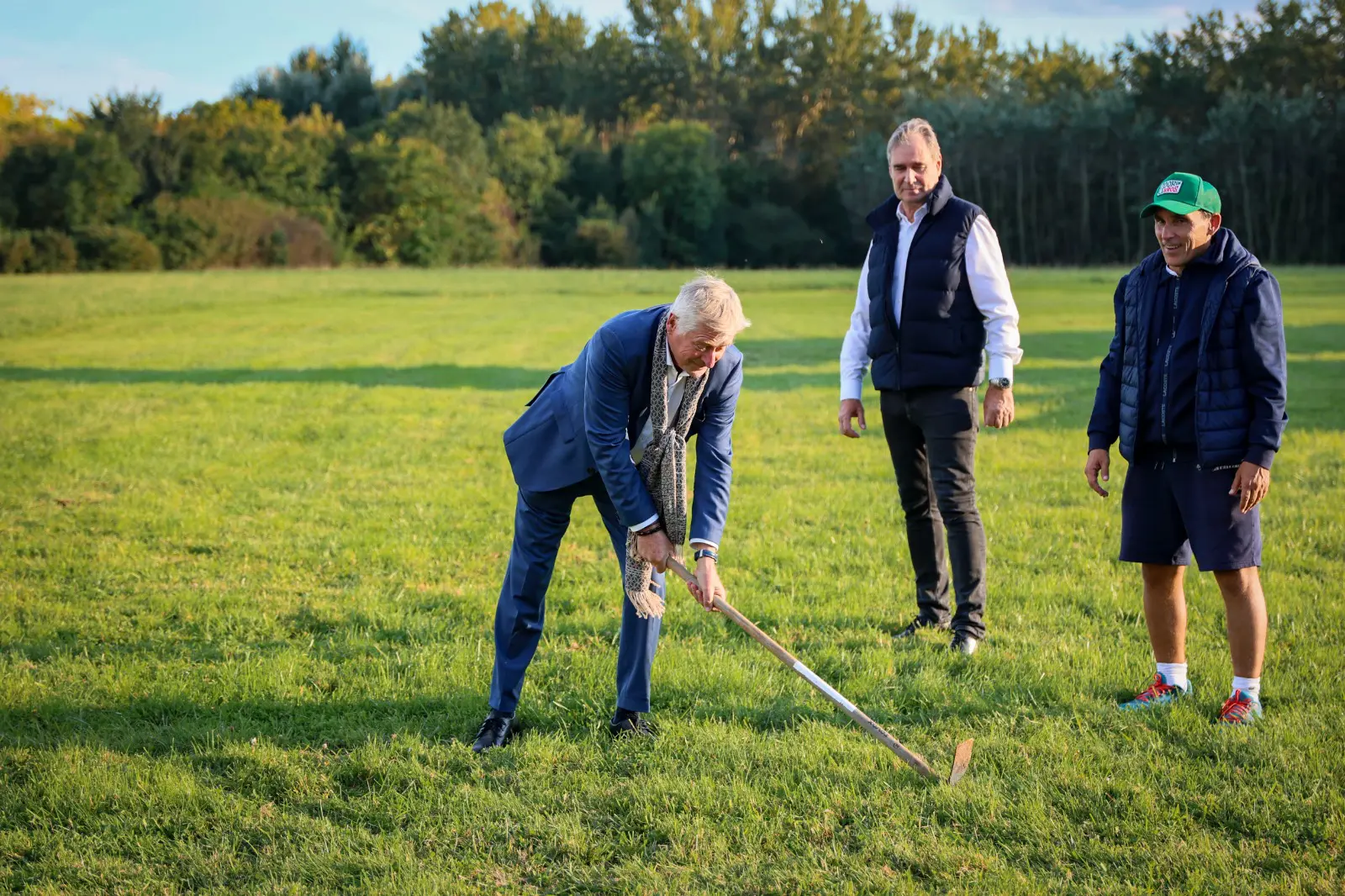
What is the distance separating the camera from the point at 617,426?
4191 millimetres

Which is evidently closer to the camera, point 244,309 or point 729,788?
point 729,788

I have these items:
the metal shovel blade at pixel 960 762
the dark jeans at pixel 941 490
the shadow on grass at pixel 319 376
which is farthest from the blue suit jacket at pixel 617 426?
the shadow on grass at pixel 319 376

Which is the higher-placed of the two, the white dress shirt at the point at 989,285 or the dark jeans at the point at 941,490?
the white dress shirt at the point at 989,285

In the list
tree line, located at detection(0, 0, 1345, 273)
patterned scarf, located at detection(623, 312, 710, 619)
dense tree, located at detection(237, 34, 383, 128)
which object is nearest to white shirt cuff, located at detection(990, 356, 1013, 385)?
patterned scarf, located at detection(623, 312, 710, 619)

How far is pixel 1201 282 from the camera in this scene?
15.1 ft

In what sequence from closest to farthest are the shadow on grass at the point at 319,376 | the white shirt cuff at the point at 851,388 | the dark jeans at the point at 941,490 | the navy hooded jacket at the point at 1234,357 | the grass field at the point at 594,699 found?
the grass field at the point at 594,699 → the navy hooded jacket at the point at 1234,357 → the dark jeans at the point at 941,490 → the white shirt cuff at the point at 851,388 → the shadow on grass at the point at 319,376

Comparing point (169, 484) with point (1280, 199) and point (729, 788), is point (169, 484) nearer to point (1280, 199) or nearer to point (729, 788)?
point (729, 788)

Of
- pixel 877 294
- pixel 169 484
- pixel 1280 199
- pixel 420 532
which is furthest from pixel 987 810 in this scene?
pixel 1280 199

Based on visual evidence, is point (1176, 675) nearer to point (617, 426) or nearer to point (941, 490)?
point (941, 490)

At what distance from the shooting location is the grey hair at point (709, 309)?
3.84 m

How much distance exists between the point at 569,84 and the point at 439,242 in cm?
2843

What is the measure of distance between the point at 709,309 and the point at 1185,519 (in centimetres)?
238

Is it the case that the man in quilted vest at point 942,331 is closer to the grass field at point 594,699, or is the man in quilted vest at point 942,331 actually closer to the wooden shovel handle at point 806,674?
the grass field at point 594,699

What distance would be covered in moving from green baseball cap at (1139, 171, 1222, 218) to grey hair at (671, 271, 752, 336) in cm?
184
